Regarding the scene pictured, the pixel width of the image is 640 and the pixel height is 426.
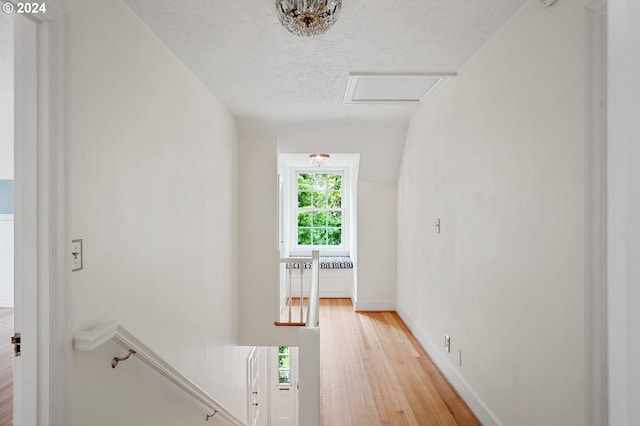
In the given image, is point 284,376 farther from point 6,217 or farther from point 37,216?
point 37,216

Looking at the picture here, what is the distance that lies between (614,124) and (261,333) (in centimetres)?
453

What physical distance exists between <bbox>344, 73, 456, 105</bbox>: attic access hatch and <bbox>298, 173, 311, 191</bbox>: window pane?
357cm

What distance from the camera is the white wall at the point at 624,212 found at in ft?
1.37

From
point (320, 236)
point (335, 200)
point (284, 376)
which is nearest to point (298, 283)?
point (320, 236)

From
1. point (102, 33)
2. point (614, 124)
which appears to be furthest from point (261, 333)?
point (614, 124)

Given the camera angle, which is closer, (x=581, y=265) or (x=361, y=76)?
(x=581, y=265)

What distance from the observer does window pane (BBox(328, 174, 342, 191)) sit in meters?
7.07

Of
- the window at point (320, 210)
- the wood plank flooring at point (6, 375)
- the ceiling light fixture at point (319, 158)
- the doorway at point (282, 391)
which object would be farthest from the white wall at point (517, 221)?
the window at point (320, 210)

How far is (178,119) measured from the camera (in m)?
2.60

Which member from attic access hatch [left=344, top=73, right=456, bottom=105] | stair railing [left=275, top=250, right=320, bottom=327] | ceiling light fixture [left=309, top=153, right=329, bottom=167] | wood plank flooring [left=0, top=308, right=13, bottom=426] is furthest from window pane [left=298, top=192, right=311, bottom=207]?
wood plank flooring [left=0, top=308, right=13, bottom=426]

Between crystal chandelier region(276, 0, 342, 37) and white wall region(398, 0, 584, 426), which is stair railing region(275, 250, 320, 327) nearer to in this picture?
white wall region(398, 0, 584, 426)

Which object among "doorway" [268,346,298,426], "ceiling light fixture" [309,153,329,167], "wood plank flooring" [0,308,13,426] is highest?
"ceiling light fixture" [309,153,329,167]

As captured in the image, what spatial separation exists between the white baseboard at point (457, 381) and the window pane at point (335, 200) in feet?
10.2

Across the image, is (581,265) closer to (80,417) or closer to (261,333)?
(80,417)
